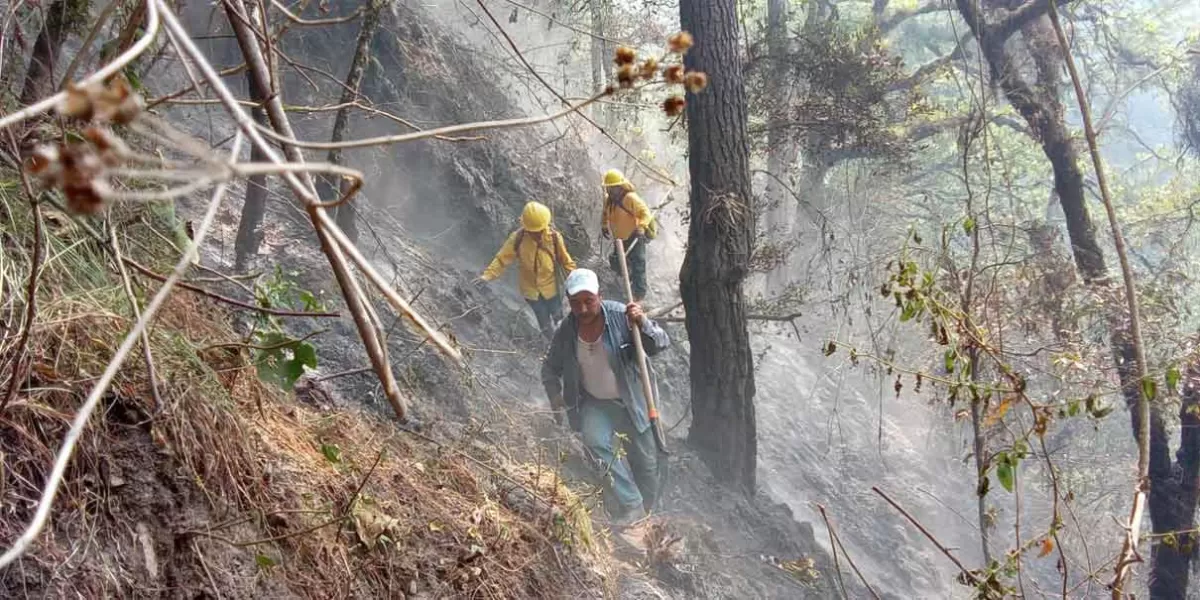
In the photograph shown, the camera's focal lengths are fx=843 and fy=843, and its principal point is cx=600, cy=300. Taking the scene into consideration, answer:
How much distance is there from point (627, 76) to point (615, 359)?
4634 millimetres

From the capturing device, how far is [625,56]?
152 cm

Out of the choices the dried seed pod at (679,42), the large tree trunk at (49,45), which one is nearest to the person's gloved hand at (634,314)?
the large tree trunk at (49,45)

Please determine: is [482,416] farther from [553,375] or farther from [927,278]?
[927,278]

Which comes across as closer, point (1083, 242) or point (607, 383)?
point (607, 383)

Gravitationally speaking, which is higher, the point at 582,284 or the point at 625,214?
the point at 625,214

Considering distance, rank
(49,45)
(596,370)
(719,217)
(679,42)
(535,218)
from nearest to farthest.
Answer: (679,42) → (49,45) → (596,370) → (719,217) → (535,218)

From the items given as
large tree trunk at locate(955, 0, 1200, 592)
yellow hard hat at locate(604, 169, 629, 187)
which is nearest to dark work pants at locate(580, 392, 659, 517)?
yellow hard hat at locate(604, 169, 629, 187)

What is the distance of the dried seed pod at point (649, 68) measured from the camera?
1459mm

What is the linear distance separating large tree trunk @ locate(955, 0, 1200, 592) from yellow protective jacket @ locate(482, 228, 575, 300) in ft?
13.0

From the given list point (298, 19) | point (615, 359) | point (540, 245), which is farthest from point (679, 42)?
point (540, 245)

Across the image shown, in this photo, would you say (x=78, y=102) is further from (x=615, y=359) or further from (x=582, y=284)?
(x=615, y=359)

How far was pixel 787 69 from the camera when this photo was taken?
9.24m

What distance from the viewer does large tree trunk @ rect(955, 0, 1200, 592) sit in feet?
22.5

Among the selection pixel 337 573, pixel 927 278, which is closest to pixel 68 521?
pixel 337 573
